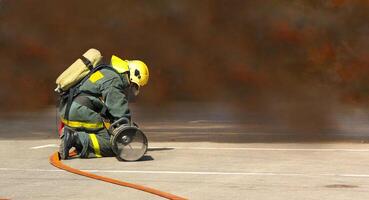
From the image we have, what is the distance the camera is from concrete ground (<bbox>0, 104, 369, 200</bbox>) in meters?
8.16

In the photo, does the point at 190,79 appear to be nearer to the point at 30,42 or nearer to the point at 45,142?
the point at 30,42

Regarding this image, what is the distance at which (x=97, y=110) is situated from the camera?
1098 centimetres

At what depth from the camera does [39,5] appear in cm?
1759

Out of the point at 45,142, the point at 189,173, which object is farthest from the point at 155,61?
the point at 189,173

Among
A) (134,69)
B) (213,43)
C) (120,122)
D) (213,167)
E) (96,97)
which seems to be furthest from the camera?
(213,43)

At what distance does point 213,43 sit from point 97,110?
6927 mm

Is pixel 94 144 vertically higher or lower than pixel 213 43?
lower

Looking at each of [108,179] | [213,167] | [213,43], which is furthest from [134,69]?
[213,43]

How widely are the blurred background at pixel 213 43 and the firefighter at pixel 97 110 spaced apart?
20.0 ft

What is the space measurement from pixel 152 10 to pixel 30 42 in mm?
2397

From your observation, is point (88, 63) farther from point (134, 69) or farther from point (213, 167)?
point (213, 167)

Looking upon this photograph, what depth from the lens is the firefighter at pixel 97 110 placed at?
10695 millimetres

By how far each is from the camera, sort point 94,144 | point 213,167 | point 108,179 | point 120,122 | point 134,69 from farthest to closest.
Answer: point 134,69 → point 94,144 → point 120,122 → point 213,167 → point 108,179

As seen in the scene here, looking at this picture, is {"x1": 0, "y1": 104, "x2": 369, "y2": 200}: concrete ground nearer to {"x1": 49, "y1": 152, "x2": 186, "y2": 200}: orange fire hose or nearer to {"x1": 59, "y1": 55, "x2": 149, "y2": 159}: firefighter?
{"x1": 49, "y1": 152, "x2": 186, "y2": 200}: orange fire hose
